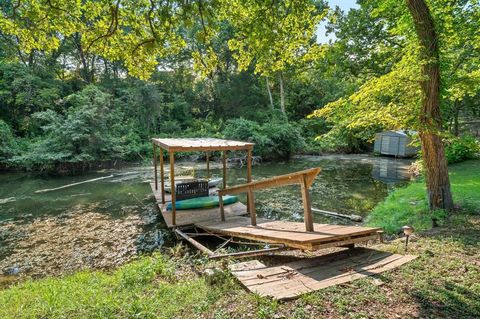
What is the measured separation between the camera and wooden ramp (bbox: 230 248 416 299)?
3.16 meters

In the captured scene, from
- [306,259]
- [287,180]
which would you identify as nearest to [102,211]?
→ [287,180]

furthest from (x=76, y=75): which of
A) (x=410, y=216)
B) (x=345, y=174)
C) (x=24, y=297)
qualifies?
(x=410, y=216)

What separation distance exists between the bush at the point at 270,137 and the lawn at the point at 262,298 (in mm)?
15803

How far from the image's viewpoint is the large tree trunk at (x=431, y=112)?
525 cm

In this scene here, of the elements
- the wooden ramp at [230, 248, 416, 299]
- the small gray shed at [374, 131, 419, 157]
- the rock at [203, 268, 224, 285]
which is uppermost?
the small gray shed at [374, 131, 419, 157]

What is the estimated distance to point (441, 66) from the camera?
552cm

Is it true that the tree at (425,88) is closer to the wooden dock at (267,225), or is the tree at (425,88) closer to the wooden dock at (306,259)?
the wooden dock at (267,225)

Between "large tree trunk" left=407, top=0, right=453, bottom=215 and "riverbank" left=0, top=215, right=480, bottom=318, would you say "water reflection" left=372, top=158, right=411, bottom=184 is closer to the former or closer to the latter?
"large tree trunk" left=407, top=0, right=453, bottom=215

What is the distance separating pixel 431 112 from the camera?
5.45 metres

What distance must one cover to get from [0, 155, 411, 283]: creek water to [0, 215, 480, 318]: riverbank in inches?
65.7

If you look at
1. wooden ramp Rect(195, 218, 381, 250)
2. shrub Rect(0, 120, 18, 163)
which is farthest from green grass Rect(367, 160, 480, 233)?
shrub Rect(0, 120, 18, 163)

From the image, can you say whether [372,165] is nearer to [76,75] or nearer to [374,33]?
[374,33]

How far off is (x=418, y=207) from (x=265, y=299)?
17.4 ft

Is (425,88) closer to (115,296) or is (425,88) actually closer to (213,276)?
(213,276)
